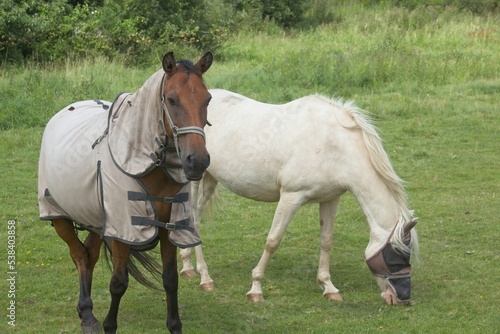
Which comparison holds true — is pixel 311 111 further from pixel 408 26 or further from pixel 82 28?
pixel 408 26

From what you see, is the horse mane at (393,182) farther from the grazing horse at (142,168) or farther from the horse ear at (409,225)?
the grazing horse at (142,168)

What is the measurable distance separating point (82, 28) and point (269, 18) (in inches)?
392

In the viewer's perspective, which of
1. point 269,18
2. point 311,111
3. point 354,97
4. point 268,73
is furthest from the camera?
point 269,18

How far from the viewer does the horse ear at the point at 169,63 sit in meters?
4.71

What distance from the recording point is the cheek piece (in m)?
6.19

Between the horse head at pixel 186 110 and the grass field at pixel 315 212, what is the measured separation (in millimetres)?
1674

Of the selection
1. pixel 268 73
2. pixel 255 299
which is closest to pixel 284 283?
pixel 255 299

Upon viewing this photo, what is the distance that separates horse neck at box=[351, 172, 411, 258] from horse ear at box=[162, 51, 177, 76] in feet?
6.99

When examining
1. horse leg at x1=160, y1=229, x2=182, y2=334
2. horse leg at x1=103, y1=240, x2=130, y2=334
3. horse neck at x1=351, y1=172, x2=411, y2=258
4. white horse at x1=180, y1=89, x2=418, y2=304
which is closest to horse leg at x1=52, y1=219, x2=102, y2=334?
horse leg at x1=103, y1=240, x2=130, y2=334

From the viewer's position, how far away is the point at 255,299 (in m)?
6.46

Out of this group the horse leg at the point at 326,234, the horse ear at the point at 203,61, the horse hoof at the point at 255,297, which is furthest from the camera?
the horse leg at the point at 326,234

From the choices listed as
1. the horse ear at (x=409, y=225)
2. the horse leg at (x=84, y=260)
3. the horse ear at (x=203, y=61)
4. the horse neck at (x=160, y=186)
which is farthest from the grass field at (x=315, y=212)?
the horse ear at (x=203, y=61)

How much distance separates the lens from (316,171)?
639 centimetres

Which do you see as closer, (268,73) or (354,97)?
(354,97)
